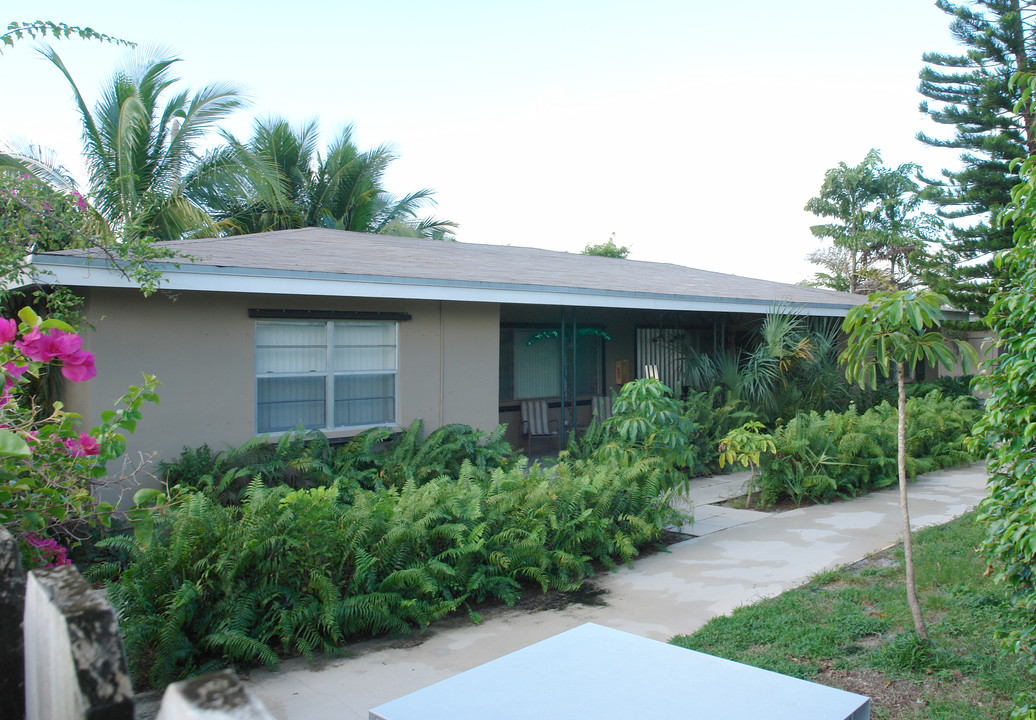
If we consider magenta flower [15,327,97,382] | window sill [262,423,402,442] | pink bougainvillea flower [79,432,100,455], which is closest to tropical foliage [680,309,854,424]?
window sill [262,423,402,442]

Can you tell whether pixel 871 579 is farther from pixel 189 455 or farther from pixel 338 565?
pixel 189 455

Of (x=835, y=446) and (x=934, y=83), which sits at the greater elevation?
(x=934, y=83)

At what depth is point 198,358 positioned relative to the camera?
7477 mm

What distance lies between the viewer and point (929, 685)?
4.04 m

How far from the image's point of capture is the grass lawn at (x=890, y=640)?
393 centimetres

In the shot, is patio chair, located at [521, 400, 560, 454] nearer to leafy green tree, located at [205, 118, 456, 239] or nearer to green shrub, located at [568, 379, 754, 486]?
green shrub, located at [568, 379, 754, 486]

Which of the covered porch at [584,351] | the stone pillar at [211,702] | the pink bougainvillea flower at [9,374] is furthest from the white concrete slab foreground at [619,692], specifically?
the covered porch at [584,351]

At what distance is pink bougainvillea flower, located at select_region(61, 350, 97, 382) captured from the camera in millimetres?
2533

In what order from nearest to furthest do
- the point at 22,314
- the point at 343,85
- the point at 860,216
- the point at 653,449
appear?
the point at 22,314
the point at 653,449
the point at 343,85
the point at 860,216

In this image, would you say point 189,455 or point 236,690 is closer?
point 236,690

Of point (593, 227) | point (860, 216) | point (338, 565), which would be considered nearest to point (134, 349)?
point (338, 565)

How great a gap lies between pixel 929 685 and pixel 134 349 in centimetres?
688

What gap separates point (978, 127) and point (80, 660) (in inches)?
851

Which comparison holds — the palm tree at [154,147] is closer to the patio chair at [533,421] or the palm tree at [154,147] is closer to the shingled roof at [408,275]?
the shingled roof at [408,275]
